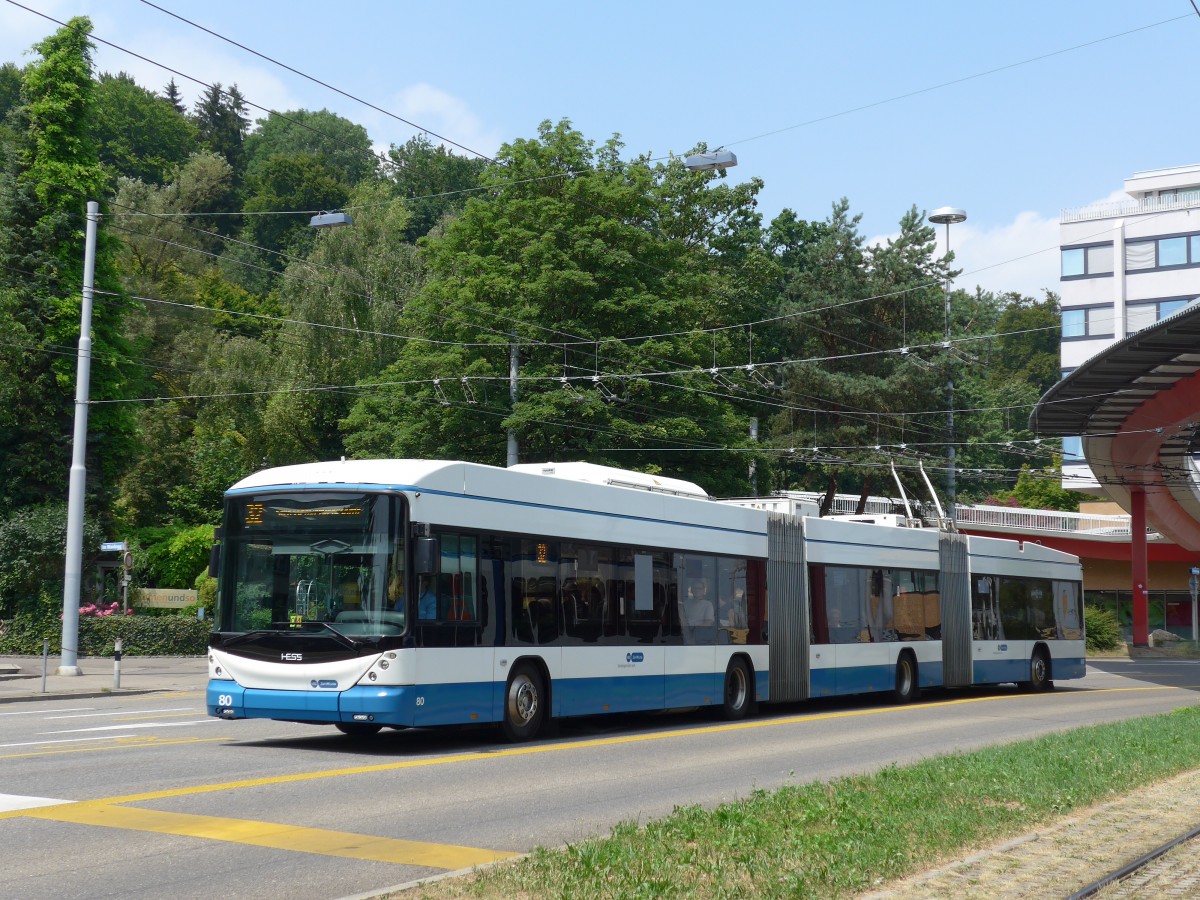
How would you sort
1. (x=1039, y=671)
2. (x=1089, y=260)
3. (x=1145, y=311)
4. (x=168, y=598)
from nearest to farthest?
(x=1039, y=671) → (x=168, y=598) → (x=1145, y=311) → (x=1089, y=260)

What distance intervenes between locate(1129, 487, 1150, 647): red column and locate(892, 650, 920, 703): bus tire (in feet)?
108

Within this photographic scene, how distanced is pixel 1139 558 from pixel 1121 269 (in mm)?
34043

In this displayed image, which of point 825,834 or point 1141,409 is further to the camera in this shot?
point 1141,409

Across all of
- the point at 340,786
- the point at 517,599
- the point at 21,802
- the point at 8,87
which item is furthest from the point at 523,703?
the point at 8,87

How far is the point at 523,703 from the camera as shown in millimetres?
16000

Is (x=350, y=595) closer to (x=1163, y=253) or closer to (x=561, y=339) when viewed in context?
(x=561, y=339)

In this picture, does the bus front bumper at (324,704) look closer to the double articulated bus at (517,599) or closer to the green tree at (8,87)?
the double articulated bus at (517,599)

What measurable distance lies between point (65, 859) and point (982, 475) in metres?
65.0

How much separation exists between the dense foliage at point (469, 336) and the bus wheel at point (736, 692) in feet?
52.6

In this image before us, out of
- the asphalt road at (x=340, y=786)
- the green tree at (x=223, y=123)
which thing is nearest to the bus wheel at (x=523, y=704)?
the asphalt road at (x=340, y=786)

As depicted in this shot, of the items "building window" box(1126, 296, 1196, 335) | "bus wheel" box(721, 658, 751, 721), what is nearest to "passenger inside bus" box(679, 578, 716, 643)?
"bus wheel" box(721, 658, 751, 721)

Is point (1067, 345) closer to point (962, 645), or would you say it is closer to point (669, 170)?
point (669, 170)

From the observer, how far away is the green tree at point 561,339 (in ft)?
139

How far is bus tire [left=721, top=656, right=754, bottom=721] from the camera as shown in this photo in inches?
802
